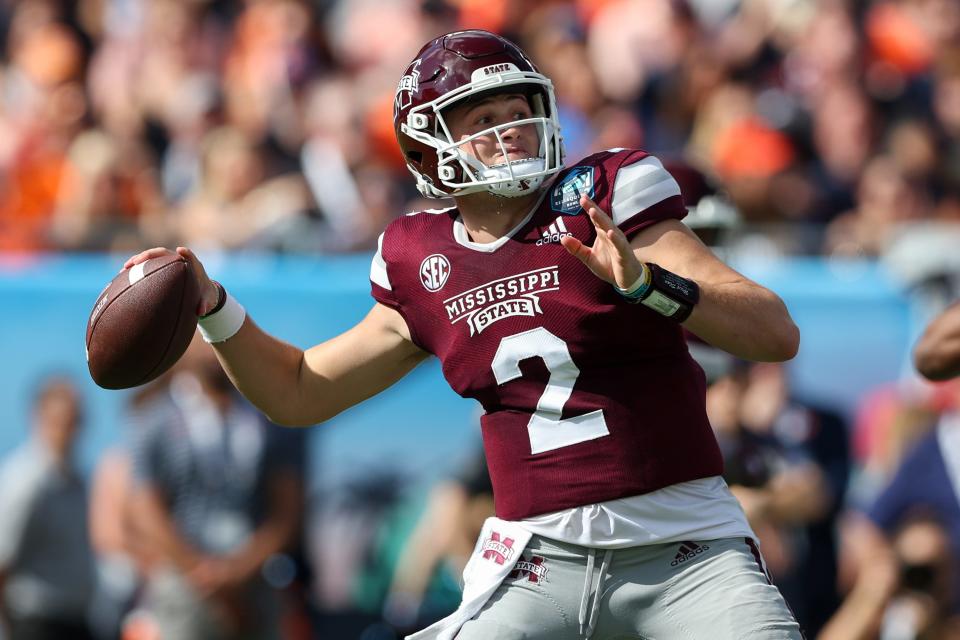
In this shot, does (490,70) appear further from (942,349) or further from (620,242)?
(942,349)

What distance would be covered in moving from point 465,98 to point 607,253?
643 mm

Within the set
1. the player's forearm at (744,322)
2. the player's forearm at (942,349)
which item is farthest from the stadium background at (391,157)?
the player's forearm at (744,322)

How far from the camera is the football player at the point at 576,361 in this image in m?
3.31

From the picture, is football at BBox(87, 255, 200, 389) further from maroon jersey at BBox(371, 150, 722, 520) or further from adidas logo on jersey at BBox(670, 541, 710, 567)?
adidas logo on jersey at BBox(670, 541, 710, 567)

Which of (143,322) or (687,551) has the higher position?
(143,322)

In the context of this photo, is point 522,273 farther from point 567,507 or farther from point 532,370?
point 567,507

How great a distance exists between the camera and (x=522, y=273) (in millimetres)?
3475

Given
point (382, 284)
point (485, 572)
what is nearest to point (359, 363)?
point (382, 284)

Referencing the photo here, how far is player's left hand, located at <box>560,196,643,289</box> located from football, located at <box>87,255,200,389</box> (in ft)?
3.28

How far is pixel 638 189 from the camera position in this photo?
345 cm

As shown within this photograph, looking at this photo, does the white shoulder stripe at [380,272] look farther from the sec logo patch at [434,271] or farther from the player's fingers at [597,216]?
the player's fingers at [597,216]

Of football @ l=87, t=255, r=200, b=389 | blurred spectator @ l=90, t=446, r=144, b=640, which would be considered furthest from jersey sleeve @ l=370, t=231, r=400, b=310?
blurred spectator @ l=90, t=446, r=144, b=640

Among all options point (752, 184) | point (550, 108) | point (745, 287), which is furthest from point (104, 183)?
point (745, 287)

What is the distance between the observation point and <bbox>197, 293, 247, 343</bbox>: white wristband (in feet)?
12.4
